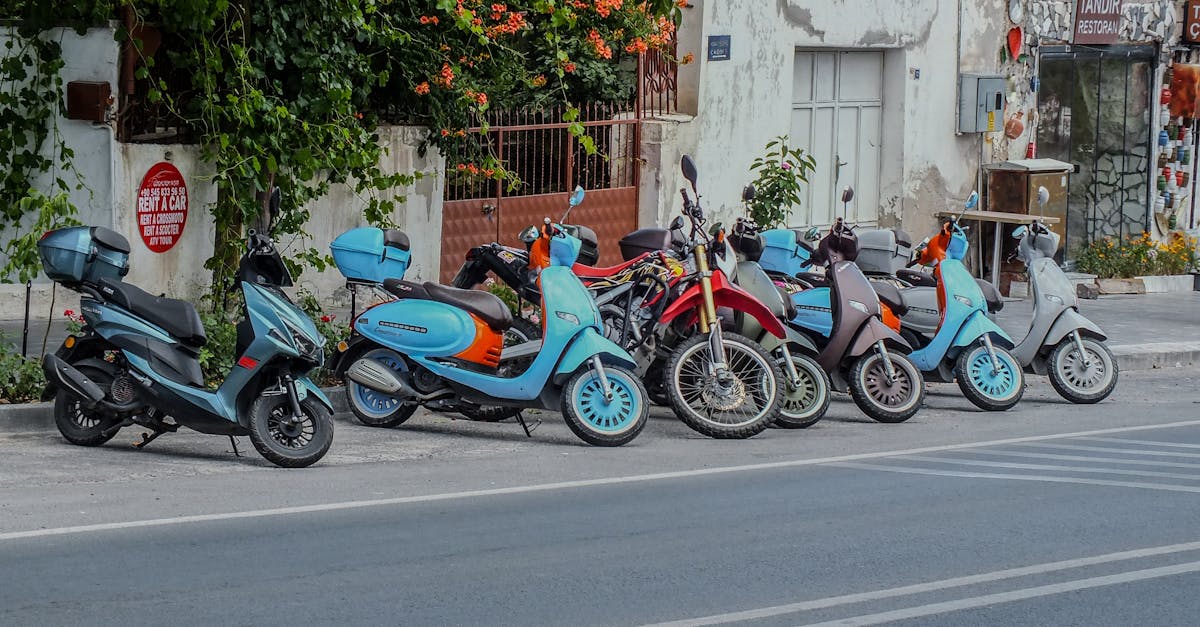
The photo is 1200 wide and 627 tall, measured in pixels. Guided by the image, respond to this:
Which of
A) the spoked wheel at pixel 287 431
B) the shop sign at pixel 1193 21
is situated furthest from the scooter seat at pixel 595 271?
the shop sign at pixel 1193 21

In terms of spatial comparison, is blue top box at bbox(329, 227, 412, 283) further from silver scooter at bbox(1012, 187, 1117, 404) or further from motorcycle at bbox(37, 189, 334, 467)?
silver scooter at bbox(1012, 187, 1117, 404)

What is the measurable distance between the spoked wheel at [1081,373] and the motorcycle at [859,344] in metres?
1.39

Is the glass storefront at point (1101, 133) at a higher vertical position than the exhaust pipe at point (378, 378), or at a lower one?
higher

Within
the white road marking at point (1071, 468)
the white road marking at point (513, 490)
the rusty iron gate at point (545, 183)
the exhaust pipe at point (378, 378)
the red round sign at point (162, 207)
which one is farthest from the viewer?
the rusty iron gate at point (545, 183)

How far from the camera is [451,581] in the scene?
268 inches

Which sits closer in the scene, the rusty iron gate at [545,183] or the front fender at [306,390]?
the front fender at [306,390]

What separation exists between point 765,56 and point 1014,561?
1206 centimetres

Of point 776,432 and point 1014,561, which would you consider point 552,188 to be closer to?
point 776,432

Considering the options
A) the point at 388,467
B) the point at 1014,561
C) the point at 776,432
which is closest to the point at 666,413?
the point at 776,432

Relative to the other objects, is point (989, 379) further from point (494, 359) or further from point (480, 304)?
point (480, 304)

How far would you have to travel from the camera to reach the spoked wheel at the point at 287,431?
9016 mm

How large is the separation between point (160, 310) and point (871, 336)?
460 cm

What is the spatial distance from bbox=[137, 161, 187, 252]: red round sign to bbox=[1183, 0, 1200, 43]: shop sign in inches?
577

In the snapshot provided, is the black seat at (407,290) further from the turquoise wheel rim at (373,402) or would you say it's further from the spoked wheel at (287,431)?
the spoked wheel at (287,431)
